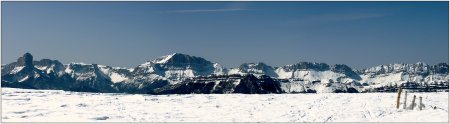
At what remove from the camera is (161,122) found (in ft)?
91.8

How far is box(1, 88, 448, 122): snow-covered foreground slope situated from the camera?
2953 cm

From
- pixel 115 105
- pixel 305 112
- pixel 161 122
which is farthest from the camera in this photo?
pixel 115 105

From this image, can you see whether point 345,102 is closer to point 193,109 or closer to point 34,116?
point 193,109

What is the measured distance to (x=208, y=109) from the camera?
34.4 m

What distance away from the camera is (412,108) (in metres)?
34.7

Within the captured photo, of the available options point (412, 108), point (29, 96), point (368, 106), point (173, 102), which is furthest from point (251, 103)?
point (29, 96)

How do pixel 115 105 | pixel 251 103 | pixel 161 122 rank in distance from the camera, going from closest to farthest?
pixel 161 122, pixel 115 105, pixel 251 103

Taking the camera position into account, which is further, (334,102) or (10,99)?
(334,102)

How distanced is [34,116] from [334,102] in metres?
20.7

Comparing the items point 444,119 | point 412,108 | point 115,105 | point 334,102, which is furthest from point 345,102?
point 115,105

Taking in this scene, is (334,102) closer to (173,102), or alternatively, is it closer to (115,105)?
(173,102)

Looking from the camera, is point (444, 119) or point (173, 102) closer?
point (444, 119)

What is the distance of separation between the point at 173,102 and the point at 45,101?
28.3 feet

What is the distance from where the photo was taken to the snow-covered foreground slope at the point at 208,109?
2953cm
